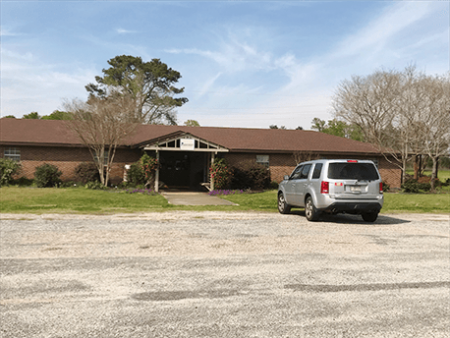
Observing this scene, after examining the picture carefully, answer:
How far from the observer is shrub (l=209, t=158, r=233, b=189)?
23.6 metres

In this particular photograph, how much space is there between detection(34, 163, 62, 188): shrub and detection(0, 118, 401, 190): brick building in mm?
1269

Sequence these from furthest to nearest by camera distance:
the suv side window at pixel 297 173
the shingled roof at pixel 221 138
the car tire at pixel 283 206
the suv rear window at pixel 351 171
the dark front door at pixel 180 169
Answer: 1. the dark front door at pixel 180 169
2. the shingled roof at pixel 221 138
3. the car tire at pixel 283 206
4. the suv side window at pixel 297 173
5. the suv rear window at pixel 351 171

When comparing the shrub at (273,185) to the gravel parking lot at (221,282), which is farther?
the shrub at (273,185)

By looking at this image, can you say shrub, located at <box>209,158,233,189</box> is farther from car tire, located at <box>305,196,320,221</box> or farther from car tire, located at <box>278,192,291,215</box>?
car tire, located at <box>305,196,320,221</box>

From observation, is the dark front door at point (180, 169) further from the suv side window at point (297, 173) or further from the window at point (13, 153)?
the suv side window at point (297, 173)

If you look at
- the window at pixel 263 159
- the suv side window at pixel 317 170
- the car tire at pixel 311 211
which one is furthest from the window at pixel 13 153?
the suv side window at pixel 317 170

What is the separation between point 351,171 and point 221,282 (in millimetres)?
6973

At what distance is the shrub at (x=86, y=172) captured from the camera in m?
24.5

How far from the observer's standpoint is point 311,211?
38.2 ft

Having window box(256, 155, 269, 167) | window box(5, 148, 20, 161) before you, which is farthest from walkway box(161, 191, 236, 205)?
window box(5, 148, 20, 161)

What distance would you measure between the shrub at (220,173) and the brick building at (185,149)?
29.7 inches

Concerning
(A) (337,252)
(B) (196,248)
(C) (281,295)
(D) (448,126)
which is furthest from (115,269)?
(D) (448,126)

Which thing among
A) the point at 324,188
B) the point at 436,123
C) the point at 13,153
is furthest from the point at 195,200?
the point at 436,123

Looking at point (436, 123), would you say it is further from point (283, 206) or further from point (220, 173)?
point (283, 206)
